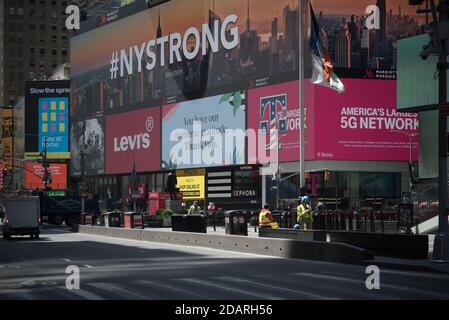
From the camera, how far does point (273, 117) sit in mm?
75938

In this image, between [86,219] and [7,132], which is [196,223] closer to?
[86,219]

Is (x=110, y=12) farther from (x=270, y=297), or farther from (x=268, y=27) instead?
(x=270, y=297)

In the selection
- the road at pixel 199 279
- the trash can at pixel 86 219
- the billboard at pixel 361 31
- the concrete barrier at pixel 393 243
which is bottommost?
the trash can at pixel 86 219

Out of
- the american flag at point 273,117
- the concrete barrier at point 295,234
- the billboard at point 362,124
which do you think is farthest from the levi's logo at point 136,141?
the concrete barrier at point 295,234

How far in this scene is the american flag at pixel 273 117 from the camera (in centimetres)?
7450

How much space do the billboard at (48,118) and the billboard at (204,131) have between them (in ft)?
107

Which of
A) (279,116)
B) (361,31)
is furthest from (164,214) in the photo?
(361,31)

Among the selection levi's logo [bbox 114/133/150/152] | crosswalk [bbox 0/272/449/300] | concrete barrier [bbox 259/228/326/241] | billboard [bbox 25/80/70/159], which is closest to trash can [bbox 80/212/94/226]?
concrete barrier [bbox 259/228/326/241]

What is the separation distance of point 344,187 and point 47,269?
5530 centimetres

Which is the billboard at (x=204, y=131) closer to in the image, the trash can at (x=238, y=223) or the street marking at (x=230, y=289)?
the trash can at (x=238, y=223)

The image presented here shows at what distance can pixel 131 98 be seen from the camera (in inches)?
4067

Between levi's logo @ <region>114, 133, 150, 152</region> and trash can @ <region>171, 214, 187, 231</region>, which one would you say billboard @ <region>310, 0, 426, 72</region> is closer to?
levi's logo @ <region>114, 133, 150, 152</region>

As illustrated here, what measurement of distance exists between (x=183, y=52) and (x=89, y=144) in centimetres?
2990

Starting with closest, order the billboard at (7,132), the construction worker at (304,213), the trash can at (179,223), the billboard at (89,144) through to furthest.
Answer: the construction worker at (304,213), the trash can at (179,223), the billboard at (89,144), the billboard at (7,132)
